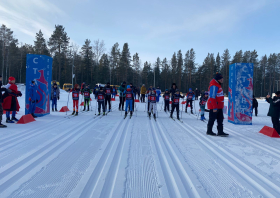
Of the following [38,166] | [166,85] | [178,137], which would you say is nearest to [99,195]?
[38,166]

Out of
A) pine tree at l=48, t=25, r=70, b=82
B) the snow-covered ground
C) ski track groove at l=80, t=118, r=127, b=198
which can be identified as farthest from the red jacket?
pine tree at l=48, t=25, r=70, b=82

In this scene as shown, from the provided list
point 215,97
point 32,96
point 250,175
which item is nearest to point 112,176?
point 250,175

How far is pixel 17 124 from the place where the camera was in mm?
7176

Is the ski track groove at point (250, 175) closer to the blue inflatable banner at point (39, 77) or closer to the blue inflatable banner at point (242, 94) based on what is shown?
the blue inflatable banner at point (242, 94)

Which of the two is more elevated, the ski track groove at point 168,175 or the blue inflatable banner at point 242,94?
the blue inflatable banner at point 242,94

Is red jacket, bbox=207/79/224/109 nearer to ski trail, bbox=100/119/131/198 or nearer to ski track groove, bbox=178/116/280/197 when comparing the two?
ski track groove, bbox=178/116/280/197

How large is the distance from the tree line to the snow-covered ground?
133 feet

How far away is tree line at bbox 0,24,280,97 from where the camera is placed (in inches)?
1632

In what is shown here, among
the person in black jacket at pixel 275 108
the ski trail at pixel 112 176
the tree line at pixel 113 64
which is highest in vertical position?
the tree line at pixel 113 64

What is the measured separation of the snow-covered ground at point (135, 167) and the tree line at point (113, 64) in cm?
4042

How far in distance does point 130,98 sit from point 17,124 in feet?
17.9

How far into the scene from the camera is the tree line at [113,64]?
41.4 meters

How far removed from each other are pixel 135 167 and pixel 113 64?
177 feet

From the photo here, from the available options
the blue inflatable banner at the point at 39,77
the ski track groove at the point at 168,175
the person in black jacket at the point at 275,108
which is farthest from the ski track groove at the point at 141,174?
the blue inflatable banner at the point at 39,77
